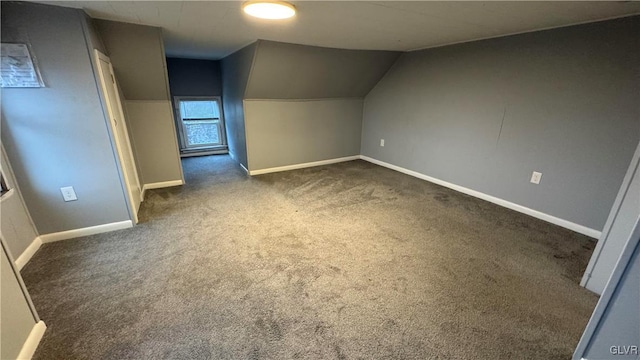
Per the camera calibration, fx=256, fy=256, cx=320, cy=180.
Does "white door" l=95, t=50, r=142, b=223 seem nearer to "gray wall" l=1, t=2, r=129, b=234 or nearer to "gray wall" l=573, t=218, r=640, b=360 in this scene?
"gray wall" l=1, t=2, r=129, b=234

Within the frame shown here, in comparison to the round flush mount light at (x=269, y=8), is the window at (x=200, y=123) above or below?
below

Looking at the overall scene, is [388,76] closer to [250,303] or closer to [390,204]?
[390,204]

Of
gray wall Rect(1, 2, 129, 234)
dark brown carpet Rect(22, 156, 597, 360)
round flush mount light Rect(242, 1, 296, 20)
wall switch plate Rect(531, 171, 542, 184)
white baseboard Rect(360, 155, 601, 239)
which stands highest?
round flush mount light Rect(242, 1, 296, 20)

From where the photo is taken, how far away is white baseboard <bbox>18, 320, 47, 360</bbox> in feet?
3.96

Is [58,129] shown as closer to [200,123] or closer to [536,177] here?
[200,123]

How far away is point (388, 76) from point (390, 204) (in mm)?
2168

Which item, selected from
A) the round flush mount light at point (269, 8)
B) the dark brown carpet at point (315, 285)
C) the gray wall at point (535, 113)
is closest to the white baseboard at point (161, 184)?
the dark brown carpet at point (315, 285)

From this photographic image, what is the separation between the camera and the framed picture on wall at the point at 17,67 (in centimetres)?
174

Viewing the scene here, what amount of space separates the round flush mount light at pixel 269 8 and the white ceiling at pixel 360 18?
0.21 ft

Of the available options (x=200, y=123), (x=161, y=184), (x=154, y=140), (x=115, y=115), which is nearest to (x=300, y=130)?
(x=154, y=140)

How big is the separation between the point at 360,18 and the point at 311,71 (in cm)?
167

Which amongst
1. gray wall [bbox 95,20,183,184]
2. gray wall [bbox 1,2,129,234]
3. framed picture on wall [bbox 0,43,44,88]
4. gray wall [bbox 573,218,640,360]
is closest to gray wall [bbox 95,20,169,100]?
gray wall [bbox 95,20,183,184]

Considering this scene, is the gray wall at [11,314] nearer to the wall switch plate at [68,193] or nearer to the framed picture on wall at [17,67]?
the wall switch plate at [68,193]

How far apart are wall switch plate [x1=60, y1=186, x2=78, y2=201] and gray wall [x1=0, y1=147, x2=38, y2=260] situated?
0.79 ft
